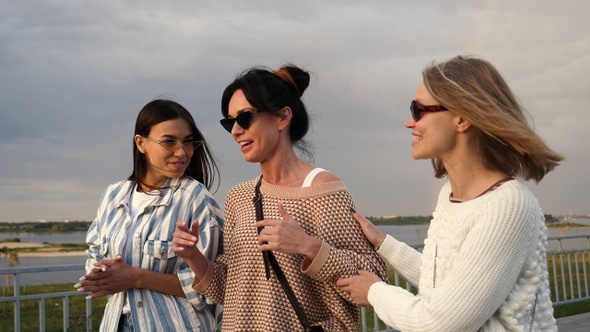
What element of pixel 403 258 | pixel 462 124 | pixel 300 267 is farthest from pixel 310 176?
pixel 462 124

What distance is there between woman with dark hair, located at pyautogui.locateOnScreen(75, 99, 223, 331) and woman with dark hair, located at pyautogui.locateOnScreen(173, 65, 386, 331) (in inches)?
9.4

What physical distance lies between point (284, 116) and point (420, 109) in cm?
93

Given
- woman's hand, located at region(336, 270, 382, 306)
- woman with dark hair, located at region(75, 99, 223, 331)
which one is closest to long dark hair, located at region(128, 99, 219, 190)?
woman with dark hair, located at region(75, 99, 223, 331)

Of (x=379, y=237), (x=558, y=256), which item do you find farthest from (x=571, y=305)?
(x=379, y=237)

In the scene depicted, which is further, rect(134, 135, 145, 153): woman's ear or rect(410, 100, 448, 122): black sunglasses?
rect(134, 135, 145, 153): woman's ear

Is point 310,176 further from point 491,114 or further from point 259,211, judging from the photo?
point 491,114

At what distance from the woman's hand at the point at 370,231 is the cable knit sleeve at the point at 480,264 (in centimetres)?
74

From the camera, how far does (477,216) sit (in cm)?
210

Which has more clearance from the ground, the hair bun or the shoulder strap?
the hair bun

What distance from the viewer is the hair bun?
10.2 ft

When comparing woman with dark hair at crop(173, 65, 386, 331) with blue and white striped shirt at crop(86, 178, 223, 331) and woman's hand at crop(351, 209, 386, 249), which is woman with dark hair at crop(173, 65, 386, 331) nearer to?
woman's hand at crop(351, 209, 386, 249)

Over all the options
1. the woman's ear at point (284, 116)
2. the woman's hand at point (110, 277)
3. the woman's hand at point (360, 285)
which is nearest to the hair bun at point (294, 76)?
the woman's ear at point (284, 116)

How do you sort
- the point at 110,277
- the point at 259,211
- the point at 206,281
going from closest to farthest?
the point at 259,211 → the point at 206,281 → the point at 110,277

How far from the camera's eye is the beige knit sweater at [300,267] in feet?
9.22
